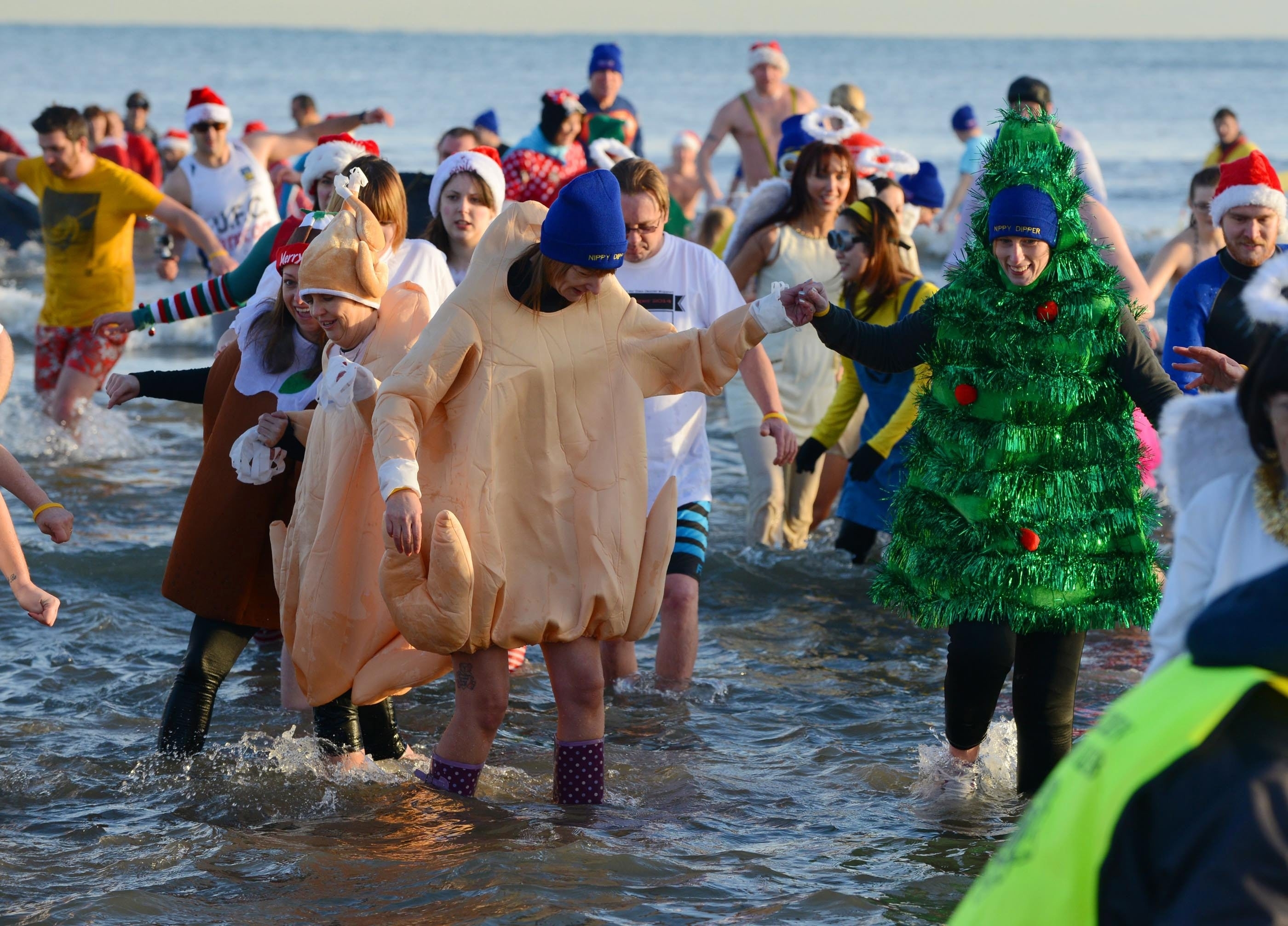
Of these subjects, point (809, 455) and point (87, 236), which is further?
point (87, 236)

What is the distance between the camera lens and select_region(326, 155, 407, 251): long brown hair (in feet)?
16.7

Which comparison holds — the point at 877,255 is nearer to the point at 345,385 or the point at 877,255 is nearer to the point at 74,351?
the point at 345,385

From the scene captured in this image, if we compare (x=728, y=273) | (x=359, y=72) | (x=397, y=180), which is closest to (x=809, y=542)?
(x=728, y=273)

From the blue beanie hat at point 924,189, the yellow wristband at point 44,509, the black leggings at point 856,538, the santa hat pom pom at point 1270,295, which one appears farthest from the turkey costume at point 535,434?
the blue beanie hat at point 924,189

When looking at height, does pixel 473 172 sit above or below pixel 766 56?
below

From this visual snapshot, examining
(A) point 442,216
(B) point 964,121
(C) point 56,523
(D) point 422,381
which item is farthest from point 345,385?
(B) point 964,121

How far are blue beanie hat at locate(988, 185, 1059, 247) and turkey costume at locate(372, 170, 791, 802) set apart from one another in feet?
2.13

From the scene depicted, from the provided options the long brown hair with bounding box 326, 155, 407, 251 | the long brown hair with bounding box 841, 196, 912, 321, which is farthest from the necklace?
the long brown hair with bounding box 841, 196, 912, 321

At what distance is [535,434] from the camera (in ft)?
14.2

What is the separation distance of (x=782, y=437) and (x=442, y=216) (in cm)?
160

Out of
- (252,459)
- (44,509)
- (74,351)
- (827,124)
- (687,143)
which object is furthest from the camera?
(687,143)

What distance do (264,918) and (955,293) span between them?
2.52 meters

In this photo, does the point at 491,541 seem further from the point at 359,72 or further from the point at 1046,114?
the point at 359,72

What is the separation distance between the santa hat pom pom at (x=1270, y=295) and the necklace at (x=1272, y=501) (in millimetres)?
210
